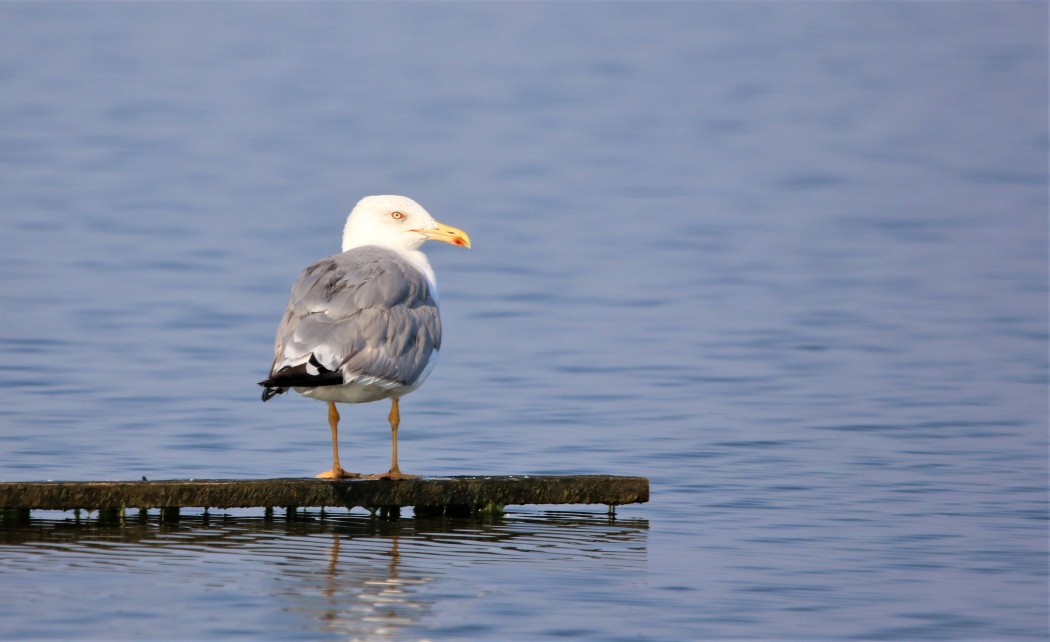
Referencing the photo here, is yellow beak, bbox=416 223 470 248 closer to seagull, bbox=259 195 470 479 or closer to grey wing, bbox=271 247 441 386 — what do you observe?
seagull, bbox=259 195 470 479

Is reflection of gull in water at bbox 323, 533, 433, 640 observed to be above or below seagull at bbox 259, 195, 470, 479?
below

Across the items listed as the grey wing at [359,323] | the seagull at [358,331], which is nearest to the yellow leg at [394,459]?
the seagull at [358,331]

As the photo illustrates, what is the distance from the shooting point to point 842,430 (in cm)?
1347

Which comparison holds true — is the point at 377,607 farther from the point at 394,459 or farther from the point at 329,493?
the point at 394,459

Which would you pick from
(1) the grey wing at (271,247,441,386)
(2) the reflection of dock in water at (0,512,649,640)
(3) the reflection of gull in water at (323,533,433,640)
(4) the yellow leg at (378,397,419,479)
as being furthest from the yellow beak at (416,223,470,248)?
(3) the reflection of gull in water at (323,533,433,640)

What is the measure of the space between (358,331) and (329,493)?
81cm

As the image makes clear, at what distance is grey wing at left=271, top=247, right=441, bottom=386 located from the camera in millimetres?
8664

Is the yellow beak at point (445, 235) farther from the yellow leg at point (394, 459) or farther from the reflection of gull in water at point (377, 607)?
the reflection of gull in water at point (377, 607)

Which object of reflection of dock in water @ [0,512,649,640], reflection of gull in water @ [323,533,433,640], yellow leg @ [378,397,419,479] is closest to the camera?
reflection of gull in water @ [323,533,433,640]

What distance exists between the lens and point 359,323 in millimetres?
8875

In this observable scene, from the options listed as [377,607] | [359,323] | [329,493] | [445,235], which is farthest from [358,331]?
[377,607]

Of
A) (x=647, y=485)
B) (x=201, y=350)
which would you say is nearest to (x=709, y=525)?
(x=647, y=485)

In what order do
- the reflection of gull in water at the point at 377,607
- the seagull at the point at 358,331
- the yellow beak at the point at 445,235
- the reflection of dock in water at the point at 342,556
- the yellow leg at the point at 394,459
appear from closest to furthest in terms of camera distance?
1. the reflection of gull in water at the point at 377,607
2. the reflection of dock in water at the point at 342,556
3. the seagull at the point at 358,331
4. the yellow leg at the point at 394,459
5. the yellow beak at the point at 445,235

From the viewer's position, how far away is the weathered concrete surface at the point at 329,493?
344 inches
